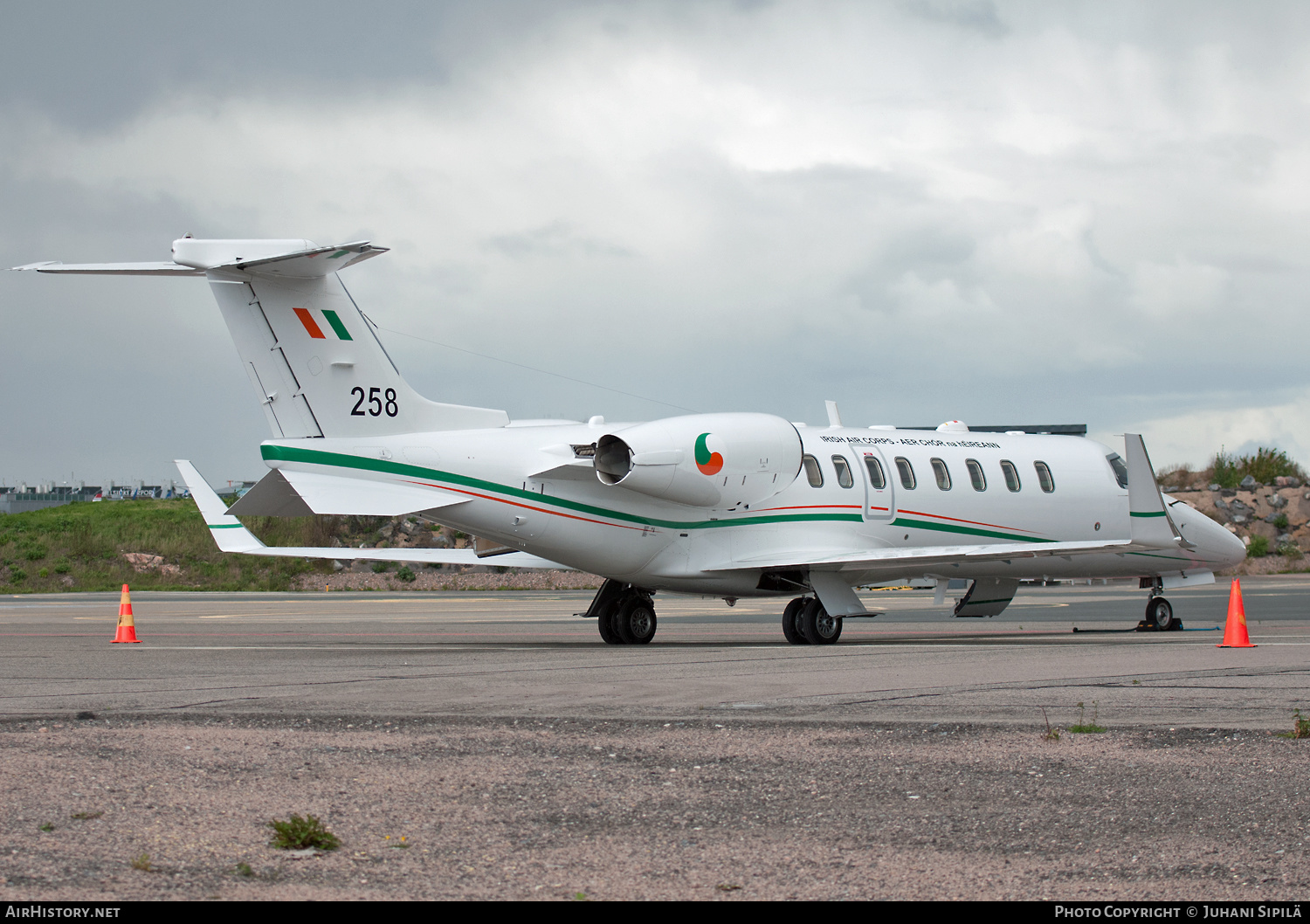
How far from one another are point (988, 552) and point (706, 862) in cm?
1422

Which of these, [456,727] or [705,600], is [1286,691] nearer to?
[456,727]

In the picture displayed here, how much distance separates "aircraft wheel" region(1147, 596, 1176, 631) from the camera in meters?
22.6

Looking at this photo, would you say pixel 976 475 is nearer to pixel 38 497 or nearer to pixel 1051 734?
pixel 1051 734

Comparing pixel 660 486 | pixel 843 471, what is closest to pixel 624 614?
pixel 660 486

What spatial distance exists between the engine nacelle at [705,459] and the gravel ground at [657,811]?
9103mm

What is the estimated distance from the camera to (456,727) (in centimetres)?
929

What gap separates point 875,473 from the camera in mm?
21078

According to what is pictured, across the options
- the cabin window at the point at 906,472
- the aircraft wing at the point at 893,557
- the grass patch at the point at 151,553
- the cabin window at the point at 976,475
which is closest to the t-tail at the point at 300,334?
the aircraft wing at the point at 893,557

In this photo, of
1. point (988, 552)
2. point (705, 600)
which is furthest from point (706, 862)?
point (705, 600)

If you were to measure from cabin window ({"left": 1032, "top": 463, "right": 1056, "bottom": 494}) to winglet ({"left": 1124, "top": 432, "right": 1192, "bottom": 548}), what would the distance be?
10.8 feet

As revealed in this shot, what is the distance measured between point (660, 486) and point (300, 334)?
17.2 feet

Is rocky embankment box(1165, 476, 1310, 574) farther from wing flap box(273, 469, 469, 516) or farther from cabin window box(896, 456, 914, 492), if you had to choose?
wing flap box(273, 469, 469, 516)

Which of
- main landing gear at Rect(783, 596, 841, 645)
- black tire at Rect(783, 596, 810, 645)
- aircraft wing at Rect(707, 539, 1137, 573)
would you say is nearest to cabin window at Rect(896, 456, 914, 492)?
aircraft wing at Rect(707, 539, 1137, 573)

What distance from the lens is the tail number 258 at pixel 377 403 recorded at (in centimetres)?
1733
